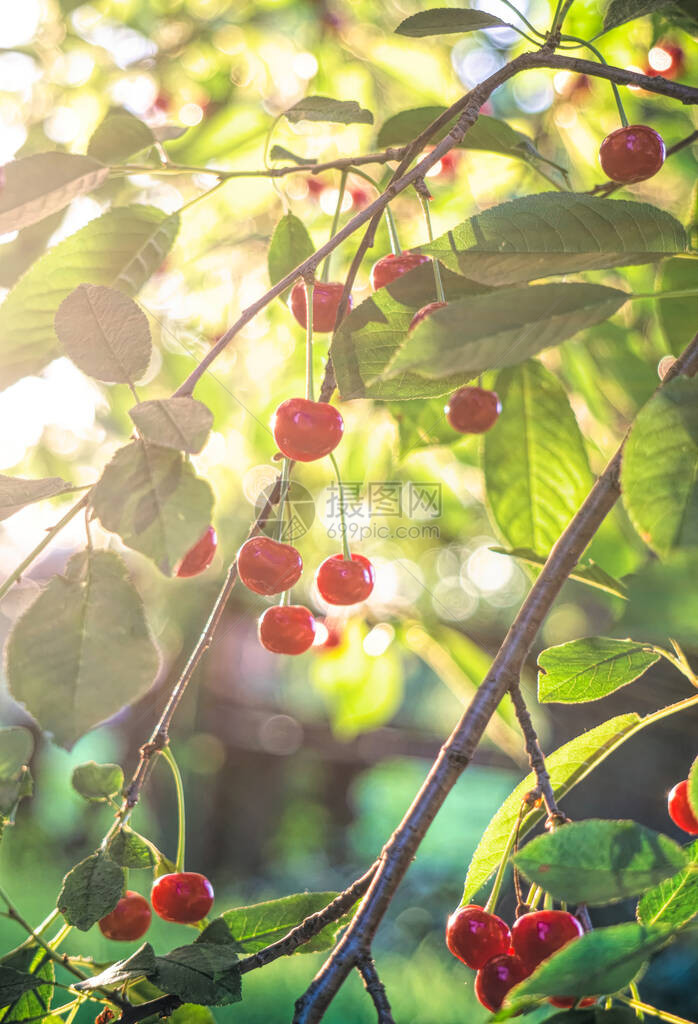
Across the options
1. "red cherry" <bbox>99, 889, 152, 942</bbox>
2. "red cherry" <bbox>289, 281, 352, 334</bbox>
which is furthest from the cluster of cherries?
"red cherry" <bbox>289, 281, 352, 334</bbox>

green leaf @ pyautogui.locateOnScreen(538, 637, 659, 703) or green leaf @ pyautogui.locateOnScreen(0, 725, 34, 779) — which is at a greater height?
green leaf @ pyautogui.locateOnScreen(538, 637, 659, 703)

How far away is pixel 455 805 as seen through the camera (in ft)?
15.0

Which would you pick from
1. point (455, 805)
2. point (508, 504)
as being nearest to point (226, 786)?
point (455, 805)

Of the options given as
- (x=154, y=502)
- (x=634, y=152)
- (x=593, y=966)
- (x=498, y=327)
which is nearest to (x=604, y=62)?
(x=634, y=152)

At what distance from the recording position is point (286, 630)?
0.63 meters

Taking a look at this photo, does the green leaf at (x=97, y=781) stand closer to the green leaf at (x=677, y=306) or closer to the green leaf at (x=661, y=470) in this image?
the green leaf at (x=661, y=470)

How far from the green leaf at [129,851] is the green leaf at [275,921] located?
7cm

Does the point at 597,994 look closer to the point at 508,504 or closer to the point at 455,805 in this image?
the point at 508,504

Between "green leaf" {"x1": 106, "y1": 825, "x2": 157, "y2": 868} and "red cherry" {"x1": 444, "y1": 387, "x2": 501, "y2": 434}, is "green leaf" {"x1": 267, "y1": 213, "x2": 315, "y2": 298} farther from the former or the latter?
"green leaf" {"x1": 106, "y1": 825, "x2": 157, "y2": 868}

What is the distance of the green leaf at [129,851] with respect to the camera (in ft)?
Answer: 1.80

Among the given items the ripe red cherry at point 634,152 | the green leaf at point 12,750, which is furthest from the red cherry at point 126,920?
the ripe red cherry at point 634,152

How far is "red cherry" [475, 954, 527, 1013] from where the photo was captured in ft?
1.63

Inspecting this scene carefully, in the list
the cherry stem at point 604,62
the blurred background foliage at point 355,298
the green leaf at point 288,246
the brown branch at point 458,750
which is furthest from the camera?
the blurred background foliage at point 355,298

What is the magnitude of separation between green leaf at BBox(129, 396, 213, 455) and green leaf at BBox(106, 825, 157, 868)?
1.09 feet
